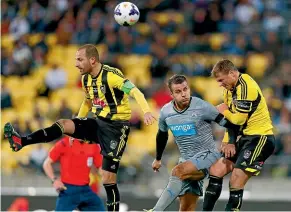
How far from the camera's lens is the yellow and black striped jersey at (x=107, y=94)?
37.4ft

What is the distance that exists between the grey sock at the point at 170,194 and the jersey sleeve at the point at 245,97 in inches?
46.6

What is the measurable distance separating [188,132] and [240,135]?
2.22ft

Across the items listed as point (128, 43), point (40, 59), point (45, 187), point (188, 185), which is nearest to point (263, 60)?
point (128, 43)

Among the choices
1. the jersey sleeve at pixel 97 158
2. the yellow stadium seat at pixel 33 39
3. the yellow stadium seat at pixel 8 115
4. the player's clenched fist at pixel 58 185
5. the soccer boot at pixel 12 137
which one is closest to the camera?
the soccer boot at pixel 12 137

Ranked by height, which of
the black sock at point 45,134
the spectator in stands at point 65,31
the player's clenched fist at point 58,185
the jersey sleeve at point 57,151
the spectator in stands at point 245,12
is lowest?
the player's clenched fist at point 58,185

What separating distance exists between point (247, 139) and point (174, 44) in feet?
34.4

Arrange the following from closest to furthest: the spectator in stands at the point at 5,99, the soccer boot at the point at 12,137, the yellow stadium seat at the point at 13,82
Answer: the soccer boot at the point at 12,137 < the spectator in stands at the point at 5,99 < the yellow stadium seat at the point at 13,82

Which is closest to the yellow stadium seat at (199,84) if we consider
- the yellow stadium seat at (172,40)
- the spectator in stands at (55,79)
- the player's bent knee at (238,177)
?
the yellow stadium seat at (172,40)

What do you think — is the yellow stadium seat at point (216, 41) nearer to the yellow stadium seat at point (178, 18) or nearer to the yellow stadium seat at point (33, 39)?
the yellow stadium seat at point (178, 18)

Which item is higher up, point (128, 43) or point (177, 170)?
point (128, 43)

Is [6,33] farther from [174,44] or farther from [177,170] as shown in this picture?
[177,170]

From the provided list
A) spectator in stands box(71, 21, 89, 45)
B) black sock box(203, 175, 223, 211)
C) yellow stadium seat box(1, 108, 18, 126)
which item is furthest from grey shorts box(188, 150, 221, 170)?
spectator in stands box(71, 21, 89, 45)

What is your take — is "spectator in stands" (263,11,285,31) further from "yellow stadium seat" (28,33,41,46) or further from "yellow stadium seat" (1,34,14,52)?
"yellow stadium seat" (1,34,14,52)

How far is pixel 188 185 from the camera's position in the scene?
1142 cm
